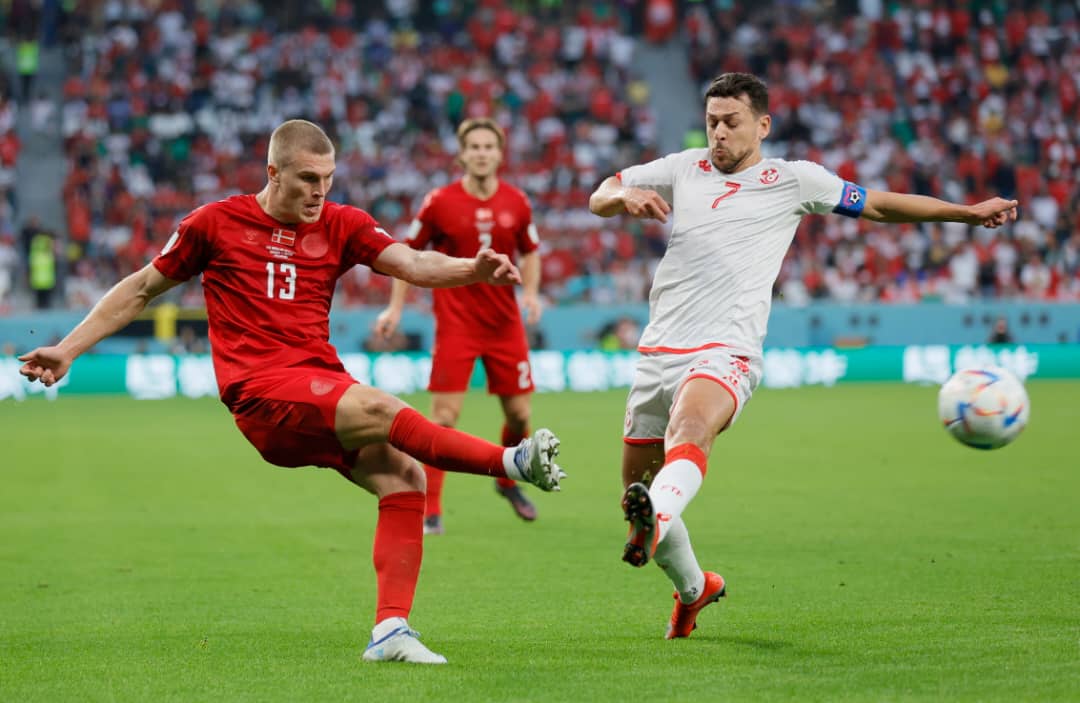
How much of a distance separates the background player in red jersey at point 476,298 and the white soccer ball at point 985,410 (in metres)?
4.13

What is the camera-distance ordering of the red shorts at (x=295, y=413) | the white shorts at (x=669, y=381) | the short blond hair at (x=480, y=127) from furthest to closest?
the short blond hair at (x=480, y=127) < the white shorts at (x=669, y=381) < the red shorts at (x=295, y=413)

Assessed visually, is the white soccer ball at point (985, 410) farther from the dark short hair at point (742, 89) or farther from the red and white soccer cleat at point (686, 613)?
the dark short hair at point (742, 89)

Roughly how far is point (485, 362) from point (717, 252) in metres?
4.26

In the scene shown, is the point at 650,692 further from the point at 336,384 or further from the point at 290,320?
the point at 290,320

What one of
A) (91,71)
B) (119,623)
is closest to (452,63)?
(91,71)

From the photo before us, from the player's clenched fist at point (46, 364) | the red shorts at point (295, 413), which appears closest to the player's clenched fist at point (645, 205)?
the red shorts at point (295, 413)

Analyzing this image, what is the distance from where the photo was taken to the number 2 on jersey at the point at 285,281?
19.6 feet

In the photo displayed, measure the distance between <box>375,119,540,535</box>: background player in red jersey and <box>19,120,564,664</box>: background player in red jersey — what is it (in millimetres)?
4318

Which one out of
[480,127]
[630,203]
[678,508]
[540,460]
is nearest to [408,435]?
[540,460]

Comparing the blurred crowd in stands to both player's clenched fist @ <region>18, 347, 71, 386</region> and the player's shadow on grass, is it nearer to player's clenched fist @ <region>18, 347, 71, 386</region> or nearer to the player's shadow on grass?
the player's shadow on grass

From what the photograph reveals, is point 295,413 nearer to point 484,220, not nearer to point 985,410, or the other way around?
point 985,410

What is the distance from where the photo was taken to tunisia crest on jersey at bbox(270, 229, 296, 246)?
6020mm

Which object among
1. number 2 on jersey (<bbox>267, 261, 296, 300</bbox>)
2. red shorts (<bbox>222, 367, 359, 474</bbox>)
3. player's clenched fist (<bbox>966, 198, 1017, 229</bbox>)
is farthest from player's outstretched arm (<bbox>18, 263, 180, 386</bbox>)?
player's clenched fist (<bbox>966, 198, 1017, 229</bbox>)

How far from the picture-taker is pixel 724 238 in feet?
21.7
